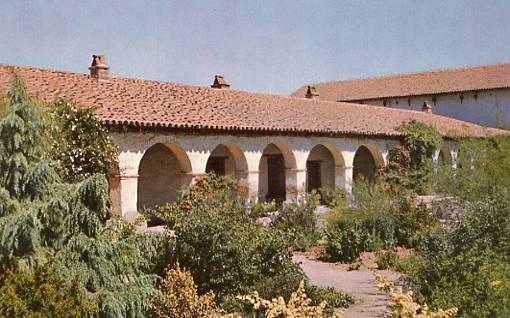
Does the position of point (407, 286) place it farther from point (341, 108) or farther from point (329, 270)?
point (341, 108)

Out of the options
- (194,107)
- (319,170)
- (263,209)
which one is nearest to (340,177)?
(319,170)

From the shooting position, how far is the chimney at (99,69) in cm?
1659

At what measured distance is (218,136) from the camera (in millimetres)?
16125

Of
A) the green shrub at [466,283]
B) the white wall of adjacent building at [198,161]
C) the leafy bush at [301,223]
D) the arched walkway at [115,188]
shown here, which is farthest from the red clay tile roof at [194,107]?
the green shrub at [466,283]

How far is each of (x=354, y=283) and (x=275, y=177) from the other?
484 inches

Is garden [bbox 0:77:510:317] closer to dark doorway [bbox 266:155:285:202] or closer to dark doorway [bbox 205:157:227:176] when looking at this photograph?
dark doorway [bbox 205:157:227:176]

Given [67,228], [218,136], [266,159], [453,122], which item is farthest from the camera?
[453,122]

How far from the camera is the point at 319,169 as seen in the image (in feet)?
76.0

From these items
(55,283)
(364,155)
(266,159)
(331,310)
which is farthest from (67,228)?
(364,155)

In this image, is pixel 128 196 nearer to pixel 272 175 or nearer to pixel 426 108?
pixel 272 175

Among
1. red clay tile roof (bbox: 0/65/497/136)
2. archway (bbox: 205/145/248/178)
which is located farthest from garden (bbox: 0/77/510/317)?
archway (bbox: 205/145/248/178)

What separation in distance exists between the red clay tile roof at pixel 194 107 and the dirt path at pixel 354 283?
5.61m

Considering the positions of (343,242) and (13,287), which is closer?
(13,287)

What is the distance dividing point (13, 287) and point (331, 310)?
14.8 feet
